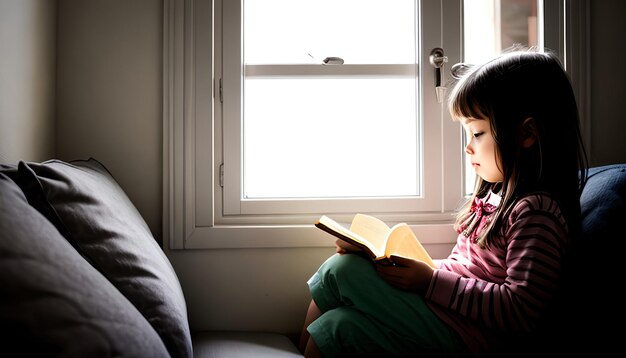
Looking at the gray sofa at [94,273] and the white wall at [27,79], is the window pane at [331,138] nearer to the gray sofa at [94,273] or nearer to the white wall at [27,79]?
the gray sofa at [94,273]

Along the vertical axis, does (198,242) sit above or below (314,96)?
below

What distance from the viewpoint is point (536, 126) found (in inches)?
41.4

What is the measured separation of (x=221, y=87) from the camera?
4.83 feet

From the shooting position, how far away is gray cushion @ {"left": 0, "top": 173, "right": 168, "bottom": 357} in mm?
558

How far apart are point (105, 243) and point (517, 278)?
2.59 ft

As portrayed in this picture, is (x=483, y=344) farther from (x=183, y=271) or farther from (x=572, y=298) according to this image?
(x=183, y=271)

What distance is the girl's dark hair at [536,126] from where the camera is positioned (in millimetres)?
1044

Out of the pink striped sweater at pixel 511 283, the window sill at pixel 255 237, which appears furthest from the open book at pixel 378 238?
the window sill at pixel 255 237

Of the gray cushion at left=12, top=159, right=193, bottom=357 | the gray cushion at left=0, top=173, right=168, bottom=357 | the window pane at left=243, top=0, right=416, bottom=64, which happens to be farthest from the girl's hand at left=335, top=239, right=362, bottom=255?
the window pane at left=243, top=0, right=416, bottom=64

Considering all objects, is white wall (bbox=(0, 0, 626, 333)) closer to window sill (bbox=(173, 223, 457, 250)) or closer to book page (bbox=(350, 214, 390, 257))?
window sill (bbox=(173, 223, 457, 250))

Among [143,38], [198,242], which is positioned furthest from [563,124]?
[143,38]

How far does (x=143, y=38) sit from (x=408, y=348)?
1153mm

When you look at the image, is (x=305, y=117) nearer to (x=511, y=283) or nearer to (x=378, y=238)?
(x=378, y=238)

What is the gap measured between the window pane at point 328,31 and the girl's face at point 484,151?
0.50m
